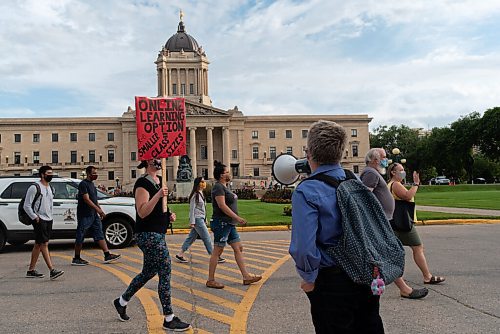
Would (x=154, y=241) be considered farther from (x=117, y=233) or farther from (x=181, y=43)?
(x=181, y=43)

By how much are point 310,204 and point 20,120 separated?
9881 cm

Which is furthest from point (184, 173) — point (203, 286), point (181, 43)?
point (181, 43)

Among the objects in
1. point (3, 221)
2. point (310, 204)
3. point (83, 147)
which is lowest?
point (3, 221)

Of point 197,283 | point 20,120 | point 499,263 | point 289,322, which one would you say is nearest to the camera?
point 289,322

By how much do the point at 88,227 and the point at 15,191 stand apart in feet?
12.2

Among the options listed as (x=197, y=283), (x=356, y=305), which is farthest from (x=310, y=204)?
(x=197, y=283)

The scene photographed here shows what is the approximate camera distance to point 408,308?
591 centimetres

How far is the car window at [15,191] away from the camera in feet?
39.6

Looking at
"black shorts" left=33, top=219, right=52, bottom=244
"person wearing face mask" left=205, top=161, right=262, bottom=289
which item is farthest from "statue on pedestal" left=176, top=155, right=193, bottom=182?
"person wearing face mask" left=205, top=161, right=262, bottom=289

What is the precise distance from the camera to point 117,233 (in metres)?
12.1

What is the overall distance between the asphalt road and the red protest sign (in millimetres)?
2085

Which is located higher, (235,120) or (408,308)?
(235,120)

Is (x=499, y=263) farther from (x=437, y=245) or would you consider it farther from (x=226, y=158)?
(x=226, y=158)

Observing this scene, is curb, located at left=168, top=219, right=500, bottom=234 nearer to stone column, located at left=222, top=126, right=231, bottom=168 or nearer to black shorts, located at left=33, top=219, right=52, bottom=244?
black shorts, located at left=33, top=219, right=52, bottom=244
